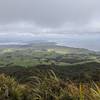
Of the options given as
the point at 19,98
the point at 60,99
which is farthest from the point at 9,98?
the point at 60,99

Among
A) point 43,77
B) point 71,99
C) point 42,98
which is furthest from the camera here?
point 43,77

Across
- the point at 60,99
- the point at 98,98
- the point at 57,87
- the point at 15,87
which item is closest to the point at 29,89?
the point at 15,87

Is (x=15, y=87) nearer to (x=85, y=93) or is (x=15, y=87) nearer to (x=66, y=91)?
(x=66, y=91)

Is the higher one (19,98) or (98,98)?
(98,98)

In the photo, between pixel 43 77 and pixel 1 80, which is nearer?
pixel 43 77

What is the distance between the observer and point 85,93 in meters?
7.58

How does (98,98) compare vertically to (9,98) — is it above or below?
above

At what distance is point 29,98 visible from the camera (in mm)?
8391

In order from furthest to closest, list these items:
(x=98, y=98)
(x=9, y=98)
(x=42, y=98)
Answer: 1. (x=9, y=98)
2. (x=42, y=98)
3. (x=98, y=98)

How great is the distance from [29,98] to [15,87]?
861 millimetres

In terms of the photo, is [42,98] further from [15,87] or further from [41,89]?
[15,87]

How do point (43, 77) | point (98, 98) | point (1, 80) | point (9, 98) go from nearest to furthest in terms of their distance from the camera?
point (98, 98)
point (9, 98)
point (43, 77)
point (1, 80)

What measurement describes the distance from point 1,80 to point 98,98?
4359 millimetres

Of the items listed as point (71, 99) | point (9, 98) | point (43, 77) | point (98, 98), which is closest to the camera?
point (98, 98)
